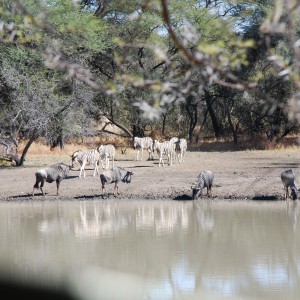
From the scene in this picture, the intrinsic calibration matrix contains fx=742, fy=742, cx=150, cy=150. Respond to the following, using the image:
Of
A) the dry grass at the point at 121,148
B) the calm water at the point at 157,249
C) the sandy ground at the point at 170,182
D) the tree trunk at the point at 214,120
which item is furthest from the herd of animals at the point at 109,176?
the tree trunk at the point at 214,120

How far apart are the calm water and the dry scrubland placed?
1090 millimetres

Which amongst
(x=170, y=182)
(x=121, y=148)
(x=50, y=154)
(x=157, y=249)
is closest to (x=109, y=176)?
(x=170, y=182)

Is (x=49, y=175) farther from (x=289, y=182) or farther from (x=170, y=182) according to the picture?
(x=289, y=182)

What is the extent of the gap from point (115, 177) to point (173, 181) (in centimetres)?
215

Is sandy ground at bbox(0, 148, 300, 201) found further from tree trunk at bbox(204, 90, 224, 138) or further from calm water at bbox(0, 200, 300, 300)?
tree trunk at bbox(204, 90, 224, 138)

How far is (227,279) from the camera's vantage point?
9641 mm

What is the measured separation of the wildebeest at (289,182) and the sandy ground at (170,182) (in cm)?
52

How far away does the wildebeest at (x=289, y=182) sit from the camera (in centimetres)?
1717

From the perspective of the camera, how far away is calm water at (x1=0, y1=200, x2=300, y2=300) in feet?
30.5

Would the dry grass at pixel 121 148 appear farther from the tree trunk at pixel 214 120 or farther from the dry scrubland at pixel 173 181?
the tree trunk at pixel 214 120

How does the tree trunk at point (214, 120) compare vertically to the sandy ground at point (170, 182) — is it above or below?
above

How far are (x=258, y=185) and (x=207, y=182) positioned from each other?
1776 millimetres

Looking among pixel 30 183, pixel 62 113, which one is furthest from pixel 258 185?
pixel 62 113

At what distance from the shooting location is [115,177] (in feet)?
63.8
